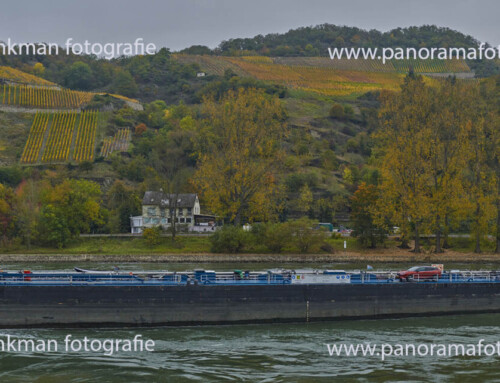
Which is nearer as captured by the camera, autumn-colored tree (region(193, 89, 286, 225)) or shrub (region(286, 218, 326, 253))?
shrub (region(286, 218, 326, 253))

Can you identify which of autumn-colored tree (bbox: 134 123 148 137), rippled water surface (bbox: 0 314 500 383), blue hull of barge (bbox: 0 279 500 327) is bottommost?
rippled water surface (bbox: 0 314 500 383)

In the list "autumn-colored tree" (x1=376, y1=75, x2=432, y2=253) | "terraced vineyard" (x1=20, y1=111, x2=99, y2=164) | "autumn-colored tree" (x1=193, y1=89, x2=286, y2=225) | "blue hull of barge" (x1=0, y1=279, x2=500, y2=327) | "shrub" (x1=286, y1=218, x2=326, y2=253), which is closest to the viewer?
"blue hull of barge" (x1=0, y1=279, x2=500, y2=327)

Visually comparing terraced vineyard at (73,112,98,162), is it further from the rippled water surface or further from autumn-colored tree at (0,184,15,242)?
the rippled water surface

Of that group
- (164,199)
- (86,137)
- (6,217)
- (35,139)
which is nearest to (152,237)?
(164,199)

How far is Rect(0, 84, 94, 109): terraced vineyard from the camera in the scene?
160000 mm

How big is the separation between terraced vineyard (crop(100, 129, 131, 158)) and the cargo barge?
312ft

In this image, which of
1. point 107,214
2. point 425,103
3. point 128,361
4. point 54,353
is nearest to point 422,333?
point 128,361

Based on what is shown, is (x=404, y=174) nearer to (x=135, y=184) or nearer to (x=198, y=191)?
(x=198, y=191)

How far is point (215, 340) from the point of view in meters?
32.6

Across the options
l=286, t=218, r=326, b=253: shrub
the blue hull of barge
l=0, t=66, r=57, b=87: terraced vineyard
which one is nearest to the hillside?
l=0, t=66, r=57, b=87: terraced vineyard

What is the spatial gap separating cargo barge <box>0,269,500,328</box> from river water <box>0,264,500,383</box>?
81cm

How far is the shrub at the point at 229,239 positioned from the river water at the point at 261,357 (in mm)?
37326

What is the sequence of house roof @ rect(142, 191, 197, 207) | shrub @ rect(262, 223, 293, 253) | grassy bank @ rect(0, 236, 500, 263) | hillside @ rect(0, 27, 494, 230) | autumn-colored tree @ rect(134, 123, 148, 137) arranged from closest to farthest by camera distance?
1. grassy bank @ rect(0, 236, 500, 263)
2. shrub @ rect(262, 223, 293, 253)
3. house roof @ rect(142, 191, 197, 207)
4. hillside @ rect(0, 27, 494, 230)
5. autumn-colored tree @ rect(134, 123, 148, 137)

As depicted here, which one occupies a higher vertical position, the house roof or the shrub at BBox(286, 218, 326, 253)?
the house roof
